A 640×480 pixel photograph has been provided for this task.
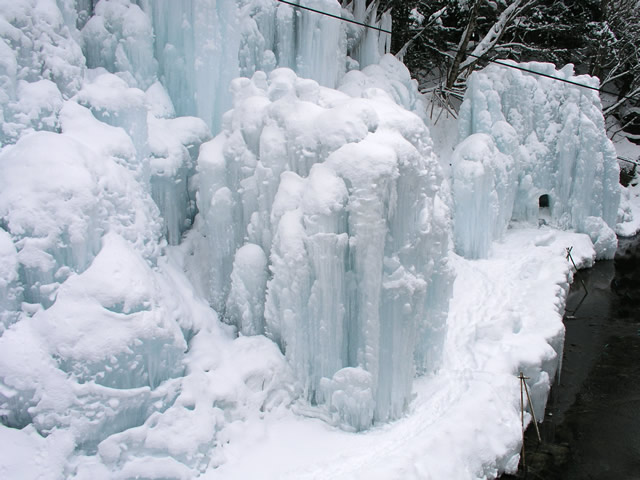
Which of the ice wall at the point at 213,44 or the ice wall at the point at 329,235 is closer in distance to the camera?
the ice wall at the point at 329,235

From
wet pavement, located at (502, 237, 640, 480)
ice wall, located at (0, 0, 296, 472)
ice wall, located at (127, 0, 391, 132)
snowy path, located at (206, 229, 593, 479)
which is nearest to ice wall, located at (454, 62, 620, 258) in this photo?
wet pavement, located at (502, 237, 640, 480)

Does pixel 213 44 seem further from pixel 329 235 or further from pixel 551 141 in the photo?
pixel 551 141

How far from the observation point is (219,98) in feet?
26.1

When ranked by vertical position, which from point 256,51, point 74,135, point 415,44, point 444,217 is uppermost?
point 415,44

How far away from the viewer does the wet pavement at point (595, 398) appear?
6.50 meters

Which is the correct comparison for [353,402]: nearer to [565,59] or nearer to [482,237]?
[482,237]

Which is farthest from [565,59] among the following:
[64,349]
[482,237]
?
[64,349]

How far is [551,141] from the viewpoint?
1359 centimetres

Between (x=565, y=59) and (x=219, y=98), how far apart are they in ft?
50.0

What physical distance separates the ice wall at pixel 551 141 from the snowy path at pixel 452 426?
5001mm

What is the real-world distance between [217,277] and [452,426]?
3.29 meters

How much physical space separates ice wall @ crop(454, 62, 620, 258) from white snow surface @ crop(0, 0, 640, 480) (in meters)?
6.05

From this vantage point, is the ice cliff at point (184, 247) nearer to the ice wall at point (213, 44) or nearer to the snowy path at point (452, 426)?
the ice wall at point (213, 44)

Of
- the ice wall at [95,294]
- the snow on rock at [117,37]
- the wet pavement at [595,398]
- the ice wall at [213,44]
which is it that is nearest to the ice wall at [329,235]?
the ice wall at [95,294]
